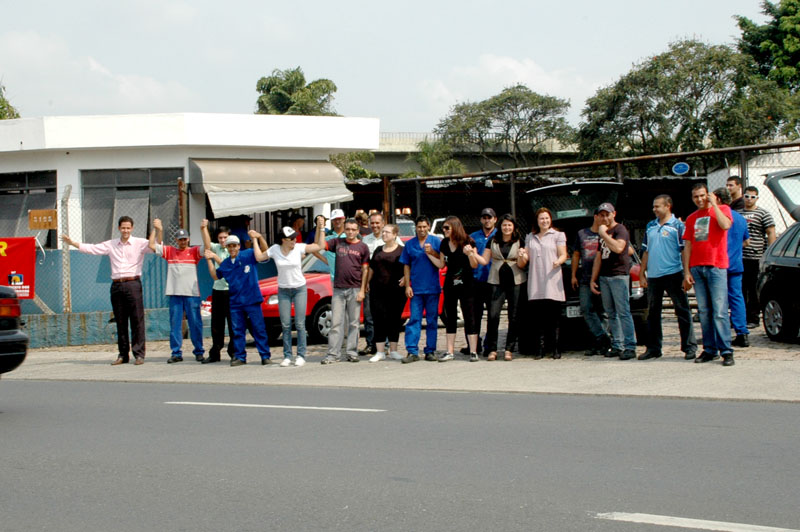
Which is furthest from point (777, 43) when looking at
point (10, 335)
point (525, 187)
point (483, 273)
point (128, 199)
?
point (10, 335)

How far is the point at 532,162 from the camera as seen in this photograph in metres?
66.6

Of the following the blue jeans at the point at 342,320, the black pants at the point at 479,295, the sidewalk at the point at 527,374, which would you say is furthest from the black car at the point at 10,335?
the black pants at the point at 479,295

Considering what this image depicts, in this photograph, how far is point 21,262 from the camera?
54.0 ft

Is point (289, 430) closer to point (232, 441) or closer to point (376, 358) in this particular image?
point (232, 441)

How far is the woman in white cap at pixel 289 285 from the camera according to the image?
1262cm

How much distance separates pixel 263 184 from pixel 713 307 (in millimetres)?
13230

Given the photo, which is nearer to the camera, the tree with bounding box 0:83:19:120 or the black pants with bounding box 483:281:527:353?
the black pants with bounding box 483:281:527:353

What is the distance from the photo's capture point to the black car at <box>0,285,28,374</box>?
8.78 meters

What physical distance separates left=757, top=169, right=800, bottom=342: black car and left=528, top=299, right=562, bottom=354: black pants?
275 cm

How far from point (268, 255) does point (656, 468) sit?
7.74 m

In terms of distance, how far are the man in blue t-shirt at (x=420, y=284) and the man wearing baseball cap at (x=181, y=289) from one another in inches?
121

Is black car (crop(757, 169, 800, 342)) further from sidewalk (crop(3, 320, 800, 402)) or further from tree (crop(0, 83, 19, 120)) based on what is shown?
tree (crop(0, 83, 19, 120))

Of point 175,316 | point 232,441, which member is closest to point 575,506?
point 232,441

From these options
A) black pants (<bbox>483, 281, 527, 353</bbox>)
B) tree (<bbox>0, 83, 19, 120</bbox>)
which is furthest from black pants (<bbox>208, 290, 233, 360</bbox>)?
tree (<bbox>0, 83, 19, 120</bbox>)
